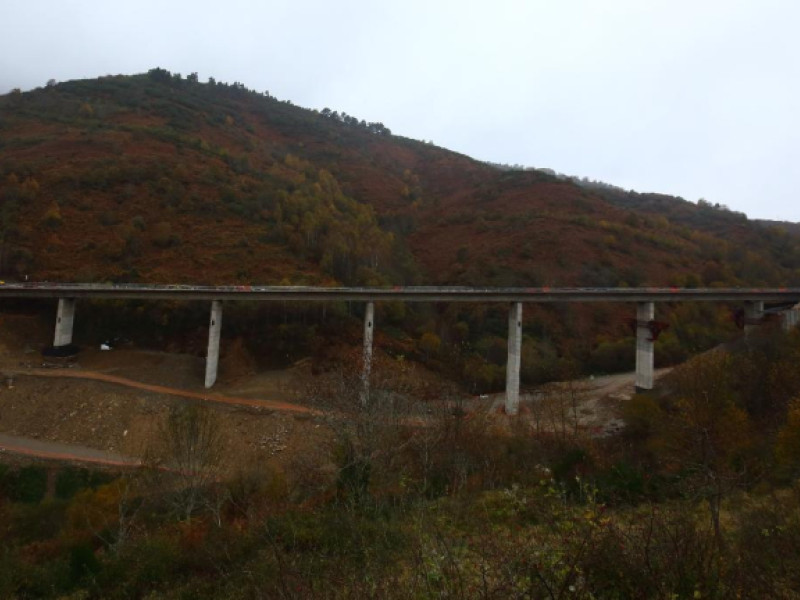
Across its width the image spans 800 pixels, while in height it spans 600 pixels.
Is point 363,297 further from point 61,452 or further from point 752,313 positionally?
point 752,313

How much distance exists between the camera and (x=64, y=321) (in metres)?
33.7

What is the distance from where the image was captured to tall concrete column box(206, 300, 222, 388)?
31755 mm

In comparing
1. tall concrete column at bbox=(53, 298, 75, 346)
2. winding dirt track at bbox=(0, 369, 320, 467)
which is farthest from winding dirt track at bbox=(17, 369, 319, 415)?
tall concrete column at bbox=(53, 298, 75, 346)

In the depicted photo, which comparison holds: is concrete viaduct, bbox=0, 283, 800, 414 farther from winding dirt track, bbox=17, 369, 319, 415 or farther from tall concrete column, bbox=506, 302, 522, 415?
winding dirt track, bbox=17, 369, 319, 415

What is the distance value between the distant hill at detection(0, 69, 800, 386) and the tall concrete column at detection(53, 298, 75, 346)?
25.0 feet

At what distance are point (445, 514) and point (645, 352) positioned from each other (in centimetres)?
3225

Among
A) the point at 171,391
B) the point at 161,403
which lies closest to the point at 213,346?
the point at 171,391

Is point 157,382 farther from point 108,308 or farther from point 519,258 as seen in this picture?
point 519,258

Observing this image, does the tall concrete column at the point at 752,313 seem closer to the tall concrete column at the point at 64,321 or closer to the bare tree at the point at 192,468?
the bare tree at the point at 192,468

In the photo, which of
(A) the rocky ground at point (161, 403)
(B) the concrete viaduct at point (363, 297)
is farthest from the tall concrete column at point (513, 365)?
(A) the rocky ground at point (161, 403)

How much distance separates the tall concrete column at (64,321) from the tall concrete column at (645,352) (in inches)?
1824

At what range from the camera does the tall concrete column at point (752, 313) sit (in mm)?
40938

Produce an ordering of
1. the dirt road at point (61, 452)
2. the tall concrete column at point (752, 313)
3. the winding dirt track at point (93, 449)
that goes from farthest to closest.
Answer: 1. the tall concrete column at point (752, 313)
2. the winding dirt track at point (93, 449)
3. the dirt road at point (61, 452)

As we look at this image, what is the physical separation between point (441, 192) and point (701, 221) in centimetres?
6177
